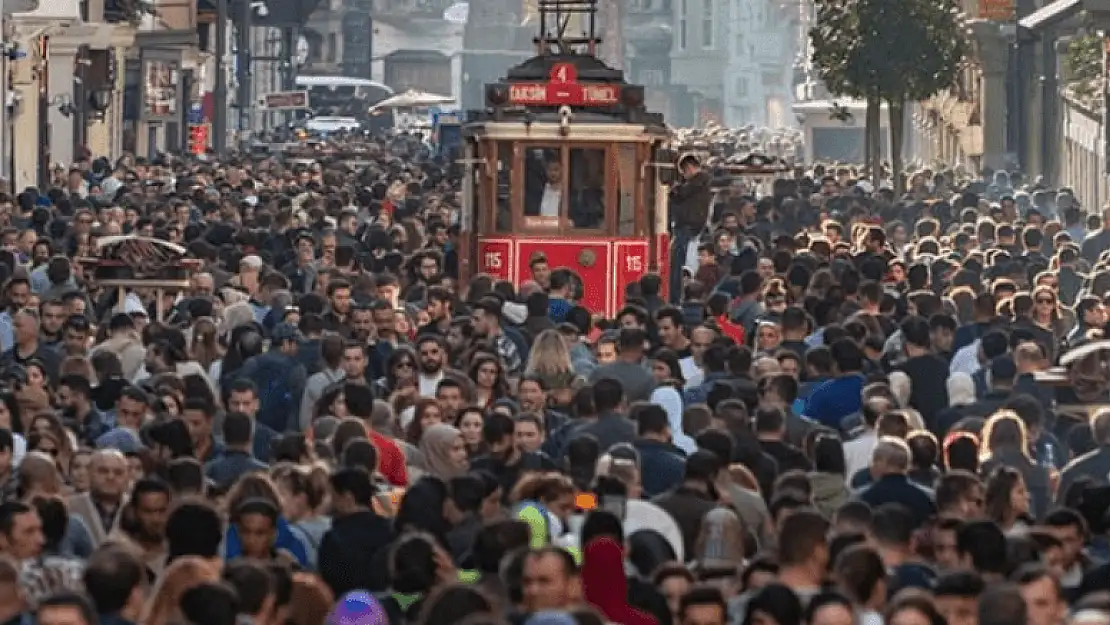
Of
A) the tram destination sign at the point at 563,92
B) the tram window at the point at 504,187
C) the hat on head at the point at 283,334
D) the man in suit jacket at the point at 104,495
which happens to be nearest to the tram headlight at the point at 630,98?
the tram destination sign at the point at 563,92

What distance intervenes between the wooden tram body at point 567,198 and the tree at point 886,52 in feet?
87.8

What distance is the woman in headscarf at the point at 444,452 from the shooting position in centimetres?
1750

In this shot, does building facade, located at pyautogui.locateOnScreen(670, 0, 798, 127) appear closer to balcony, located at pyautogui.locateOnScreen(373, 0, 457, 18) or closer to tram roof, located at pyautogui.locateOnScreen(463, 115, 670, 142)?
balcony, located at pyautogui.locateOnScreen(373, 0, 457, 18)

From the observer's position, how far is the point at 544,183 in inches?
1281

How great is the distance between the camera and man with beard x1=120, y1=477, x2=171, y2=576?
47.0 feet

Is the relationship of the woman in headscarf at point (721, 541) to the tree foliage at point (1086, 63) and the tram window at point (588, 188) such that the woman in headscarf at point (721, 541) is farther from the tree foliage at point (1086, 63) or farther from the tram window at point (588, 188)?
the tree foliage at point (1086, 63)

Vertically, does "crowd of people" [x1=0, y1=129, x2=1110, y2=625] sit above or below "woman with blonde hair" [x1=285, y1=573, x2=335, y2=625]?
above

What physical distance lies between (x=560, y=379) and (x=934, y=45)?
40.2 metres

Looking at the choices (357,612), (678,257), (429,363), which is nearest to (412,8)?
(678,257)

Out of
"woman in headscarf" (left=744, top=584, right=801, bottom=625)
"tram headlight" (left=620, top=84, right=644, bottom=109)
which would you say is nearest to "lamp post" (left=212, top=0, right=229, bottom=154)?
"tram headlight" (left=620, top=84, right=644, bottom=109)

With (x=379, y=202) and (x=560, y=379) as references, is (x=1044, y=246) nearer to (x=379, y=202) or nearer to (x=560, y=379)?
(x=379, y=202)

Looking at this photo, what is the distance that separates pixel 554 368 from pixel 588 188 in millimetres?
11647

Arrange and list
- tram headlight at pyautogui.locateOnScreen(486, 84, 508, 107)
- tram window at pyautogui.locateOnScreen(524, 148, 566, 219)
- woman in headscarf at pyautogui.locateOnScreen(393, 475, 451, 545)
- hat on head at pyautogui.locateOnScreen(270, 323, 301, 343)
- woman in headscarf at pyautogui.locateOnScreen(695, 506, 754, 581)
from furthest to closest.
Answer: tram headlight at pyautogui.locateOnScreen(486, 84, 508, 107) < tram window at pyautogui.locateOnScreen(524, 148, 566, 219) < hat on head at pyautogui.locateOnScreen(270, 323, 301, 343) < woman in headscarf at pyautogui.locateOnScreen(695, 506, 754, 581) < woman in headscarf at pyautogui.locateOnScreen(393, 475, 451, 545)

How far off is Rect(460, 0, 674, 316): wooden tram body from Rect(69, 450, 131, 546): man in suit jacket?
16.6m
